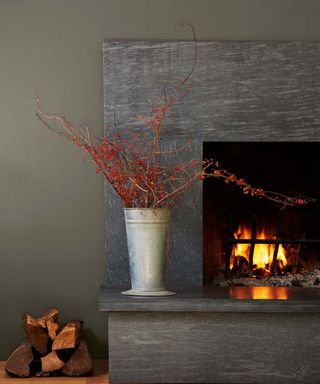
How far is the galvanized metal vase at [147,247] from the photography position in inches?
138

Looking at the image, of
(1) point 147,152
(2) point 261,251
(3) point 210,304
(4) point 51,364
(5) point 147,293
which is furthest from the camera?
(2) point 261,251

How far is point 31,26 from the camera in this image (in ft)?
12.7

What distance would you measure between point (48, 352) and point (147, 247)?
2.28ft

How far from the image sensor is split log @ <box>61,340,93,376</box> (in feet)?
11.8

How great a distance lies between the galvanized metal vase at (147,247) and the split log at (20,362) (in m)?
0.54

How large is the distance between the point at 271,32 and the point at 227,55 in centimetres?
25

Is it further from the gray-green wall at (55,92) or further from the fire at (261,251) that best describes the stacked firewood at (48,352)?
the fire at (261,251)

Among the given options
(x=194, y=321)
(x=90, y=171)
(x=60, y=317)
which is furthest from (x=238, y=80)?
(x=60, y=317)

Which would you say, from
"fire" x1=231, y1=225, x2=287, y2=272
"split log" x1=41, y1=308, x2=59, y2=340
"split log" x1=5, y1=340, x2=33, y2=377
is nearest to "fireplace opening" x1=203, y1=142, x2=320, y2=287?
"fire" x1=231, y1=225, x2=287, y2=272

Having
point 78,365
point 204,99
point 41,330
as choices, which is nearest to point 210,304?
point 78,365

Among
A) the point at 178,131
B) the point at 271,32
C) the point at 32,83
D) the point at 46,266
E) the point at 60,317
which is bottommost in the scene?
the point at 60,317

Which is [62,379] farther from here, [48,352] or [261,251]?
[261,251]

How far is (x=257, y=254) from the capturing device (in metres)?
4.21

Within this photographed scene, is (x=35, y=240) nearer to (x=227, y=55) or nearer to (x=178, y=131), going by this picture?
(x=178, y=131)
